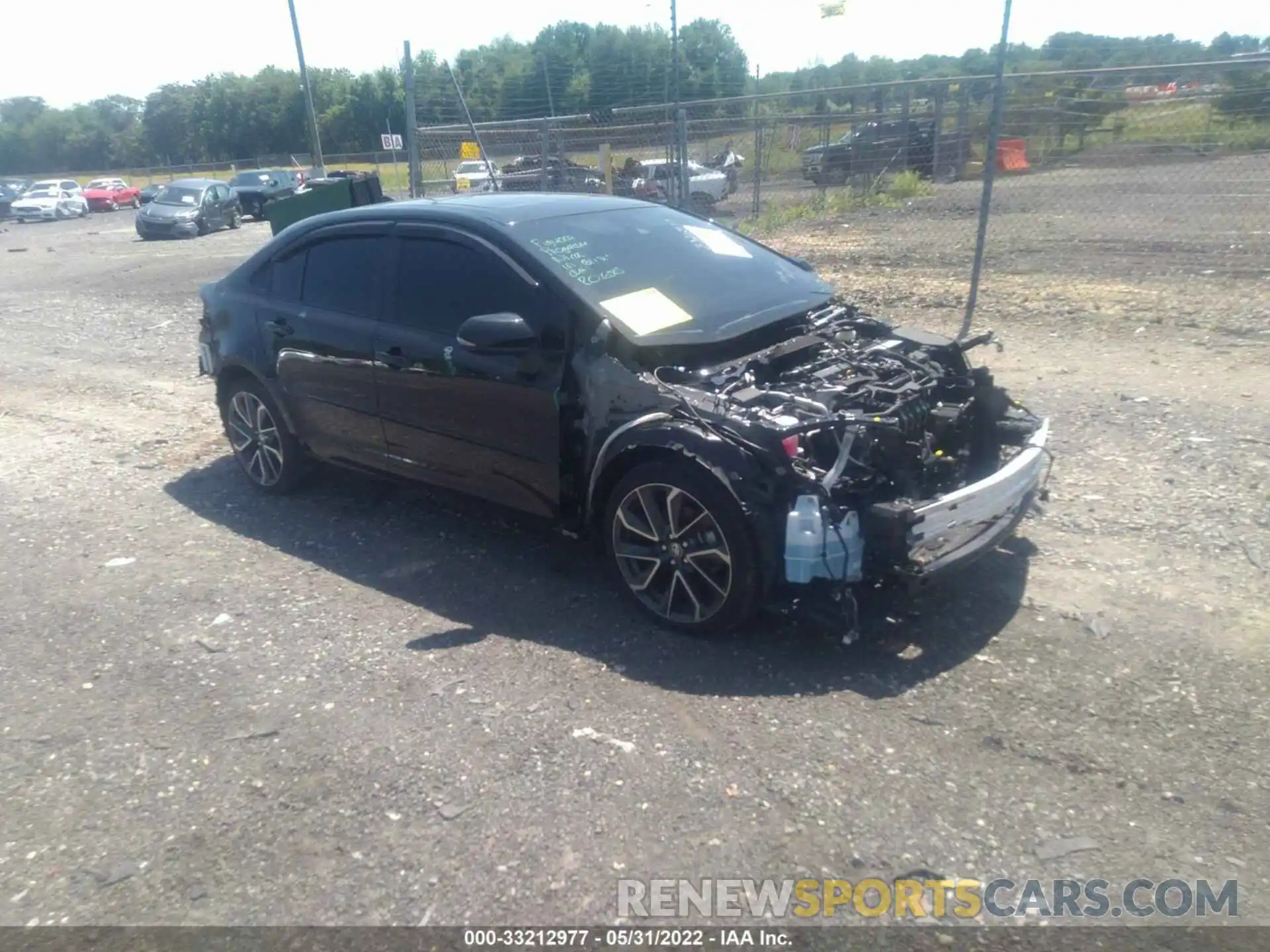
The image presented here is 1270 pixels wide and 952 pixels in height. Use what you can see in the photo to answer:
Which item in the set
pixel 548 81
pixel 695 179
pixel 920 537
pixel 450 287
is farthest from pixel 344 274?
pixel 548 81

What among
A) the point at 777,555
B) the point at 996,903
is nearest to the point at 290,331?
the point at 777,555

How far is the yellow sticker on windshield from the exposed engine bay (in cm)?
26

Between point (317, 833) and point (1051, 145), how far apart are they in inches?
414

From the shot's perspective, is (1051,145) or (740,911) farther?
(1051,145)

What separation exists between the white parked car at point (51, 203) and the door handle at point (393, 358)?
41903mm

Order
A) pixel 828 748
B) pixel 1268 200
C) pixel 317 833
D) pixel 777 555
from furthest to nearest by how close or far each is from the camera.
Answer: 1. pixel 1268 200
2. pixel 777 555
3. pixel 828 748
4. pixel 317 833

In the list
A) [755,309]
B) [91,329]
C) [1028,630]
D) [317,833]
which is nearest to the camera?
[317,833]

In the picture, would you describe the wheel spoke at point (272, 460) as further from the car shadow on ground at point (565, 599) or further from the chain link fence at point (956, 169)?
the chain link fence at point (956, 169)

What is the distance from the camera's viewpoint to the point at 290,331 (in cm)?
597

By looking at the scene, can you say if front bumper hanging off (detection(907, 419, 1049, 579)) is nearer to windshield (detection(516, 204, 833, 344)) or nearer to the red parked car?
windshield (detection(516, 204, 833, 344))

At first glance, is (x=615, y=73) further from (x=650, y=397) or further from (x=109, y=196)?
(x=109, y=196)

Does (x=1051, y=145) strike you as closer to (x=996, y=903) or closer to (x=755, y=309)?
(x=755, y=309)

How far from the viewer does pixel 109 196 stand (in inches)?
1788

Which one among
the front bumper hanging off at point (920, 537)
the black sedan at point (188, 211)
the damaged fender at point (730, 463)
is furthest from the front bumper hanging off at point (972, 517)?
the black sedan at point (188, 211)
